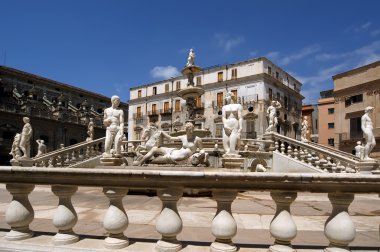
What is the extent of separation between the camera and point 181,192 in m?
2.41

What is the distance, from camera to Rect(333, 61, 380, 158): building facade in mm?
29938

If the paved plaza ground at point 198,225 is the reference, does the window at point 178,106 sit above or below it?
above

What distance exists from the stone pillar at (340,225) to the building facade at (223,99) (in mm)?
35836

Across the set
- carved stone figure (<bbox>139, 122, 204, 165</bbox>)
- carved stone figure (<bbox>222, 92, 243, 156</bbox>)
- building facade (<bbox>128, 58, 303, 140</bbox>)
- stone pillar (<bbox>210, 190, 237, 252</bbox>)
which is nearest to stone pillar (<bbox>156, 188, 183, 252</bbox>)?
stone pillar (<bbox>210, 190, 237, 252</bbox>)

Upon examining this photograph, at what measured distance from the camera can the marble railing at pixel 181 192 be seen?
2205 mm

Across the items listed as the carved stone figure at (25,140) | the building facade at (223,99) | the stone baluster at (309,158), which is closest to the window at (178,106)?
the building facade at (223,99)

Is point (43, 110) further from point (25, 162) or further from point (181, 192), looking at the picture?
point (181, 192)

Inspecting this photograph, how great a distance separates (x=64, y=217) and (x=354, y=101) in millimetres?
36956

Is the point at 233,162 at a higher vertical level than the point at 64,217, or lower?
higher

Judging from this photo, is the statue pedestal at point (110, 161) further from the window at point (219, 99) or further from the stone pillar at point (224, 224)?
the window at point (219, 99)

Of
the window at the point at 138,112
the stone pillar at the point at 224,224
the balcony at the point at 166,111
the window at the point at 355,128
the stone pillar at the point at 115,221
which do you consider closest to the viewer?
the stone pillar at the point at 224,224

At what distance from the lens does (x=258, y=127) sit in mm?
38156

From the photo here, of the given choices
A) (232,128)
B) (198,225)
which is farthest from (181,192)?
(232,128)

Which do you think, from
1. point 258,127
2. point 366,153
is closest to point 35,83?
point 258,127
